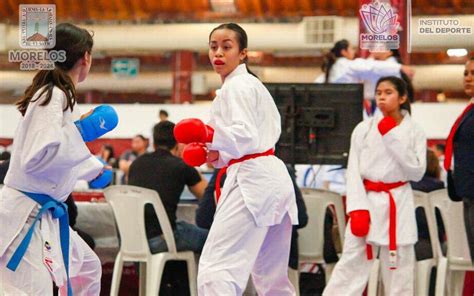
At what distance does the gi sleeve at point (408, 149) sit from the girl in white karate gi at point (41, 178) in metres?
2.04

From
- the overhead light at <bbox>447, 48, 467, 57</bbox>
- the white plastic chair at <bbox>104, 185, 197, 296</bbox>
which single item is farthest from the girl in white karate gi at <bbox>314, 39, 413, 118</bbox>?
the white plastic chair at <bbox>104, 185, 197, 296</bbox>

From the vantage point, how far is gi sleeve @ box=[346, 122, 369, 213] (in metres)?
5.02

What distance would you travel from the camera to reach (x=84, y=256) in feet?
12.0

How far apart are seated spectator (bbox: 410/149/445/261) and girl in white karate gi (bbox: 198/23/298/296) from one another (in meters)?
1.84

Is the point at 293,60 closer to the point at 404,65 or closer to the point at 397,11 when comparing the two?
the point at 404,65

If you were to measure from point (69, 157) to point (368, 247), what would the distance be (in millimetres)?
2211

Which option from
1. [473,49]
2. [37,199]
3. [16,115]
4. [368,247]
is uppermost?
[473,49]

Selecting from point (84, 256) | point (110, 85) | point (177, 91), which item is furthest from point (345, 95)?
point (177, 91)

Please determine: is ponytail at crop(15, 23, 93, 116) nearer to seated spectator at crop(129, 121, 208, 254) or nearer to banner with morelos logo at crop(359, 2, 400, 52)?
banner with morelos logo at crop(359, 2, 400, 52)

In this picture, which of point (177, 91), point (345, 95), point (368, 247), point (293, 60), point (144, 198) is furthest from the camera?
point (177, 91)

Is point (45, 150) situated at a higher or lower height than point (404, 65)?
lower

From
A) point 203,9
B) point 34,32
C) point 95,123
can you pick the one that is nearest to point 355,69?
point 203,9

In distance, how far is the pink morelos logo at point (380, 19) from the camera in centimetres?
437

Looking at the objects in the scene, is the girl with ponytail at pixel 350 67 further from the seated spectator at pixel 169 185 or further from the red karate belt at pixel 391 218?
the seated spectator at pixel 169 185
